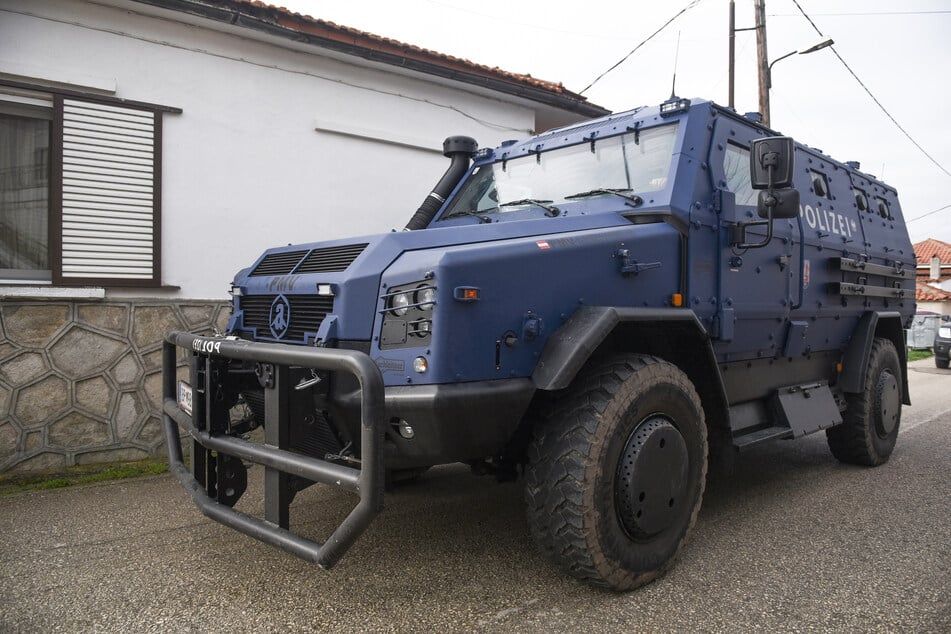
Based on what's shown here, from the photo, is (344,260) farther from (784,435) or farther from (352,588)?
(784,435)

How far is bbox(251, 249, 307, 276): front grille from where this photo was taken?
350 cm

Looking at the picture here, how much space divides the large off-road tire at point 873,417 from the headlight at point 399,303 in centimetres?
415

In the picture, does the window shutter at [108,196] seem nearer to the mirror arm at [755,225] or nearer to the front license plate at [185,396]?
the front license plate at [185,396]

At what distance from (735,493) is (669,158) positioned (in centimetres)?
240

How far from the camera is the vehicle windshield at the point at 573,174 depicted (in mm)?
3713

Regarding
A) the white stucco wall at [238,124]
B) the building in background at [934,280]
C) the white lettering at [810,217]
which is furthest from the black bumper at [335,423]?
the building in background at [934,280]

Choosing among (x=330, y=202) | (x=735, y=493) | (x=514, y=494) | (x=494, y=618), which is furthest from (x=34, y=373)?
(x=735, y=493)

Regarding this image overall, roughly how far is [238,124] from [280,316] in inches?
126

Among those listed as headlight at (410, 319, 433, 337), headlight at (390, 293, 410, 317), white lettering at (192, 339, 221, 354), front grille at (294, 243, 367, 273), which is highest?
front grille at (294, 243, 367, 273)

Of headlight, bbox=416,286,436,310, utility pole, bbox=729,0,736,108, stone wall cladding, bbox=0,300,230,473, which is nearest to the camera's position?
headlight, bbox=416,286,436,310

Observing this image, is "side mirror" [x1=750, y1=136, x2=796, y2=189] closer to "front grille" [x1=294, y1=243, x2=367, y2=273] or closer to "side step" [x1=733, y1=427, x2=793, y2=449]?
"side step" [x1=733, y1=427, x2=793, y2=449]

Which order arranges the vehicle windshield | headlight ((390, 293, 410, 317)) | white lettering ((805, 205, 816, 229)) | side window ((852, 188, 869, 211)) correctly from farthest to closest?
side window ((852, 188, 869, 211)), white lettering ((805, 205, 816, 229)), the vehicle windshield, headlight ((390, 293, 410, 317))

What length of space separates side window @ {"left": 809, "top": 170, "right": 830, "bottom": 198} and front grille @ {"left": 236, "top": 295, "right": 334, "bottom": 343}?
3789 millimetres

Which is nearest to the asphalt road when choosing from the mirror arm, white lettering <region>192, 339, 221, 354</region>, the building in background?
white lettering <region>192, 339, 221, 354</region>
